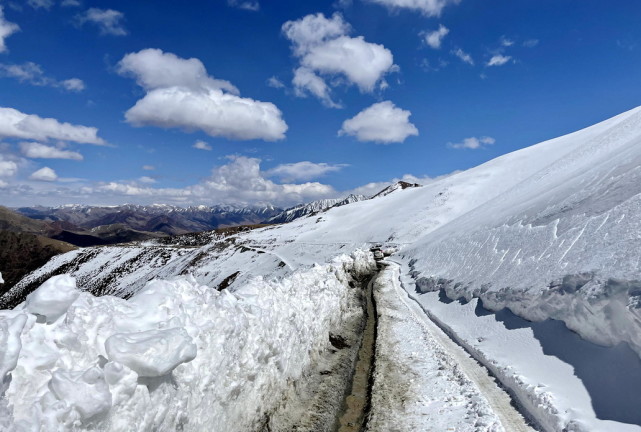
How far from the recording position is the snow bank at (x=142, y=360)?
15.2 feet

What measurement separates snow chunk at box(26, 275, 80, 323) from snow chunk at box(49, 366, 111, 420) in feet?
3.89

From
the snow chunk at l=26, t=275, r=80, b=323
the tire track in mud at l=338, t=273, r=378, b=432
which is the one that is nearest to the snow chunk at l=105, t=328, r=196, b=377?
the snow chunk at l=26, t=275, r=80, b=323

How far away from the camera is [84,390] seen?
15.6 feet

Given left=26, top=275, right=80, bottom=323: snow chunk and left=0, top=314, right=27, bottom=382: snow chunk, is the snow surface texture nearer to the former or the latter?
left=26, top=275, right=80, bottom=323: snow chunk

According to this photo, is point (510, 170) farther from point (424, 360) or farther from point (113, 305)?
point (113, 305)

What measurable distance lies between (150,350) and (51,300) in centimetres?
173

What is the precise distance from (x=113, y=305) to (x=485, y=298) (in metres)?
15.2

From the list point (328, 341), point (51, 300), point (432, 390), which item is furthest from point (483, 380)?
point (51, 300)

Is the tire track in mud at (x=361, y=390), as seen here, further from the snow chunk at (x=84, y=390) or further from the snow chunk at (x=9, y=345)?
the snow chunk at (x=9, y=345)

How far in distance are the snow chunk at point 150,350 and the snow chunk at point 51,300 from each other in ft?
3.12

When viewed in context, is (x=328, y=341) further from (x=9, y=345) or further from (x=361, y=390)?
(x=9, y=345)

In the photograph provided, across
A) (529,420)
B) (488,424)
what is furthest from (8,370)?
(529,420)

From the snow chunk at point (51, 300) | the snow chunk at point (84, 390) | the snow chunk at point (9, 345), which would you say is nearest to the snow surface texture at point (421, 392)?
the snow chunk at point (84, 390)

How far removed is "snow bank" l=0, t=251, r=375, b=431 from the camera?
464 cm
